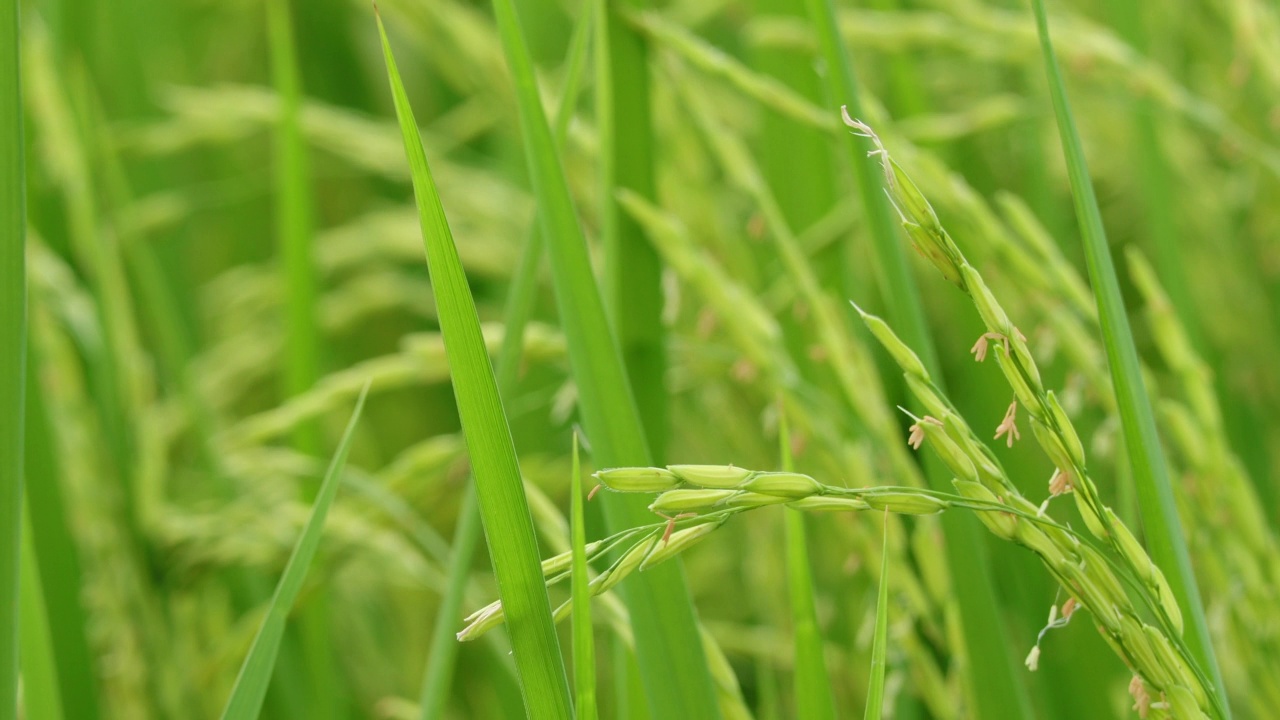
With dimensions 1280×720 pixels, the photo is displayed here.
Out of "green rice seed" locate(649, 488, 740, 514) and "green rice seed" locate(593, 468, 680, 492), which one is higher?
"green rice seed" locate(593, 468, 680, 492)

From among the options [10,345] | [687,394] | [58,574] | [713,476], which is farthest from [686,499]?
[687,394]

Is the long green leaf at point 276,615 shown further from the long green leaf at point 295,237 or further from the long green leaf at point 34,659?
the long green leaf at point 295,237

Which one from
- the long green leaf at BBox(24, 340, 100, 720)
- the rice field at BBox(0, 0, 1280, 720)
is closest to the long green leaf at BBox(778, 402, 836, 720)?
the rice field at BBox(0, 0, 1280, 720)

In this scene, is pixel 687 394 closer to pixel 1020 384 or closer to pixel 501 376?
pixel 501 376

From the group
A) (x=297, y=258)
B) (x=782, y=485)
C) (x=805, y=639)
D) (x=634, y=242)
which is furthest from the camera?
(x=297, y=258)

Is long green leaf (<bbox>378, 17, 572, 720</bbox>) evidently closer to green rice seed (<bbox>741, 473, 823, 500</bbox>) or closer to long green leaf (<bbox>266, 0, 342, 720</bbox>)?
green rice seed (<bbox>741, 473, 823, 500</bbox>)

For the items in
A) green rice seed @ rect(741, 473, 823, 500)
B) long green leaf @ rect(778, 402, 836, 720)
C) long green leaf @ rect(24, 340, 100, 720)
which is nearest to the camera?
green rice seed @ rect(741, 473, 823, 500)
